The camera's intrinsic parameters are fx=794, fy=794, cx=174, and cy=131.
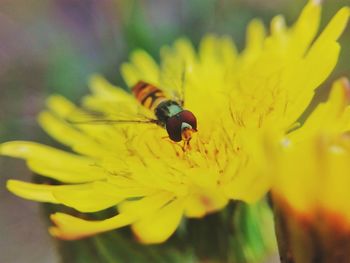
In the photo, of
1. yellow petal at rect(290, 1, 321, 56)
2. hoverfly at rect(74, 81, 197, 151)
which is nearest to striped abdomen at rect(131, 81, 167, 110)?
hoverfly at rect(74, 81, 197, 151)

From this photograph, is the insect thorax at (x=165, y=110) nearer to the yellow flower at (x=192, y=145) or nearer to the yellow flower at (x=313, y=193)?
the yellow flower at (x=192, y=145)

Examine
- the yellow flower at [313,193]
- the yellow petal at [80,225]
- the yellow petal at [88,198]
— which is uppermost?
the yellow petal at [88,198]

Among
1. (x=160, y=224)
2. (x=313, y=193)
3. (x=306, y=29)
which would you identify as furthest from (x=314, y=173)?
A: (x=306, y=29)

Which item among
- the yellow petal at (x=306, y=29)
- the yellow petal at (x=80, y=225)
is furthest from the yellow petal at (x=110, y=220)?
the yellow petal at (x=306, y=29)

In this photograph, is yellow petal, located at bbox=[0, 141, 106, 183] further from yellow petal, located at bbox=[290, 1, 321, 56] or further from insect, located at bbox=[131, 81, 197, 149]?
yellow petal, located at bbox=[290, 1, 321, 56]

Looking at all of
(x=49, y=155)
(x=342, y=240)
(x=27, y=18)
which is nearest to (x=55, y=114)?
(x=49, y=155)

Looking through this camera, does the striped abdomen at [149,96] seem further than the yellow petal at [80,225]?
Yes
